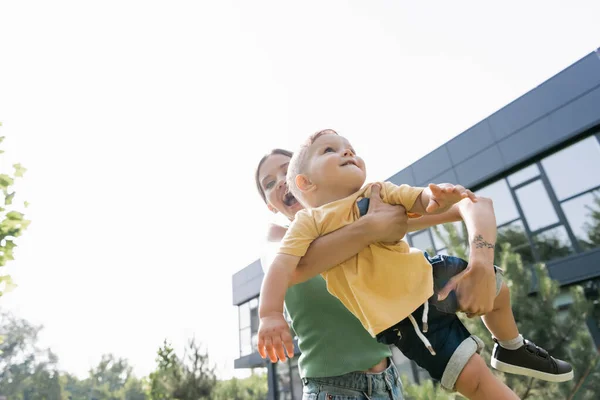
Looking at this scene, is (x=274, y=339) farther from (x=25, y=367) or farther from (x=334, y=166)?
(x=25, y=367)

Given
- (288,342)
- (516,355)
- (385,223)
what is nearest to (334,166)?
(385,223)

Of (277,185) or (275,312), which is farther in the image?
(277,185)

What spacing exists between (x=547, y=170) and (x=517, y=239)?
1.87m

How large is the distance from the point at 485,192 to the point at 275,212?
32.0 feet

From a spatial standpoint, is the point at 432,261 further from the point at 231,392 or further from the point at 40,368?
the point at 40,368

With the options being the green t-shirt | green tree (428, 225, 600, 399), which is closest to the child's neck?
the green t-shirt

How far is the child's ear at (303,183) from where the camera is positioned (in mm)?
1613

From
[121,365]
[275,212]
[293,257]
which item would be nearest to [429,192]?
[293,257]

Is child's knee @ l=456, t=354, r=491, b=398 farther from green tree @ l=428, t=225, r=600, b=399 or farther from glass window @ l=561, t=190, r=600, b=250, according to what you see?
glass window @ l=561, t=190, r=600, b=250

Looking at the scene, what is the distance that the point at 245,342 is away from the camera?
2055cm

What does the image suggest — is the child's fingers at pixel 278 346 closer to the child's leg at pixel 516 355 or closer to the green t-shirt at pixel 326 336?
the green t-shirt at pixel 326 336

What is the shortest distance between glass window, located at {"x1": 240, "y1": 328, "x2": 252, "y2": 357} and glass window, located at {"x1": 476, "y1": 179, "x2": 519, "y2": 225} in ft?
48.6

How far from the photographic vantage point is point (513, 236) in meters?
9.52

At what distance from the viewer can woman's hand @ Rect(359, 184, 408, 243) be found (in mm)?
1337
